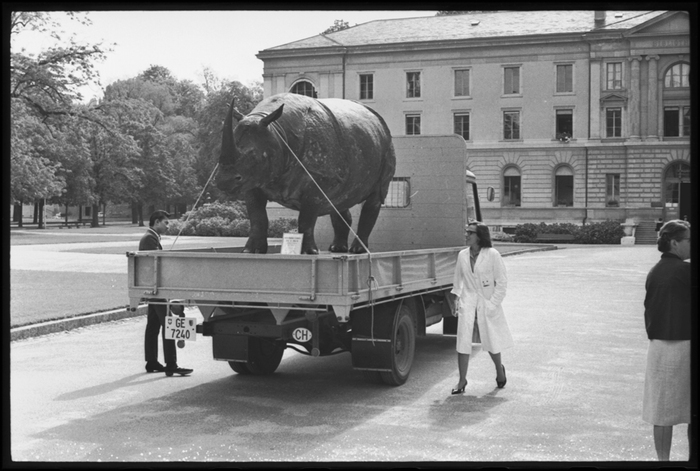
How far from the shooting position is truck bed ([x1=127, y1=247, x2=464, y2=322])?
7.52 meters

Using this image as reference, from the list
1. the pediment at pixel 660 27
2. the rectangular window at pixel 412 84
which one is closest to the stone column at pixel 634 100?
the pediment at pixel 660 27

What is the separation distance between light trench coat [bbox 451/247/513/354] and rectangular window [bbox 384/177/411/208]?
3.62 metres

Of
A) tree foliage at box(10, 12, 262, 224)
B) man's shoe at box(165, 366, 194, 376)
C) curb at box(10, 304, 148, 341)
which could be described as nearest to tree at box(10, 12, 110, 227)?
tree foliage at box(10, 12, 262, 224)

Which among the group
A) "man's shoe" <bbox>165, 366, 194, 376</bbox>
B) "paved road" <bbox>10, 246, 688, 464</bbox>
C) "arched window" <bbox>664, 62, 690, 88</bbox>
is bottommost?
"paved road" <bbox>10, 246, 688, 464</bbox>

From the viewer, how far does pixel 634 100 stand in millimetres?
56156

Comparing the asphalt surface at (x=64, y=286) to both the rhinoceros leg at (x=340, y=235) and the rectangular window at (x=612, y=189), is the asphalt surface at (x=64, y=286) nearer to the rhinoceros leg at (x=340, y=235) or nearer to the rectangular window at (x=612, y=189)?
the rhinoceros leg at (x=340, y=235)

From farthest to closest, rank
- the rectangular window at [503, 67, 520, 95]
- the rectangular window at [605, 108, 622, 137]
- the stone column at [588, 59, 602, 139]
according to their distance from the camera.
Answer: the rectangular window at [503, 67, 520, 95], the stone column at [588, 59, 602, 139], the rectangular window at [605, 108, 622, 137]

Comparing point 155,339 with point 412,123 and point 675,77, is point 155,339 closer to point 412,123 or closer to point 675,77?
point 675,77

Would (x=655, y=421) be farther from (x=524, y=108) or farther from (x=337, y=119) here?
(x=524, y=108)

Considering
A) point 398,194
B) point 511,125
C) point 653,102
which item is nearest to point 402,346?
point 398,194

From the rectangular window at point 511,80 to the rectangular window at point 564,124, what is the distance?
11.6 ft

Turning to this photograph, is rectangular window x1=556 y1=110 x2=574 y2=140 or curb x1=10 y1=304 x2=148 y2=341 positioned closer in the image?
curb x1=10 y1=304 x2=148 y2=341

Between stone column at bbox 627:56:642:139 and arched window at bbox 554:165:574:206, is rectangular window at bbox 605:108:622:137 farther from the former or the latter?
arched window at bbox 554:165:574:206

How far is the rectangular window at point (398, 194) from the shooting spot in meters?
12.5
